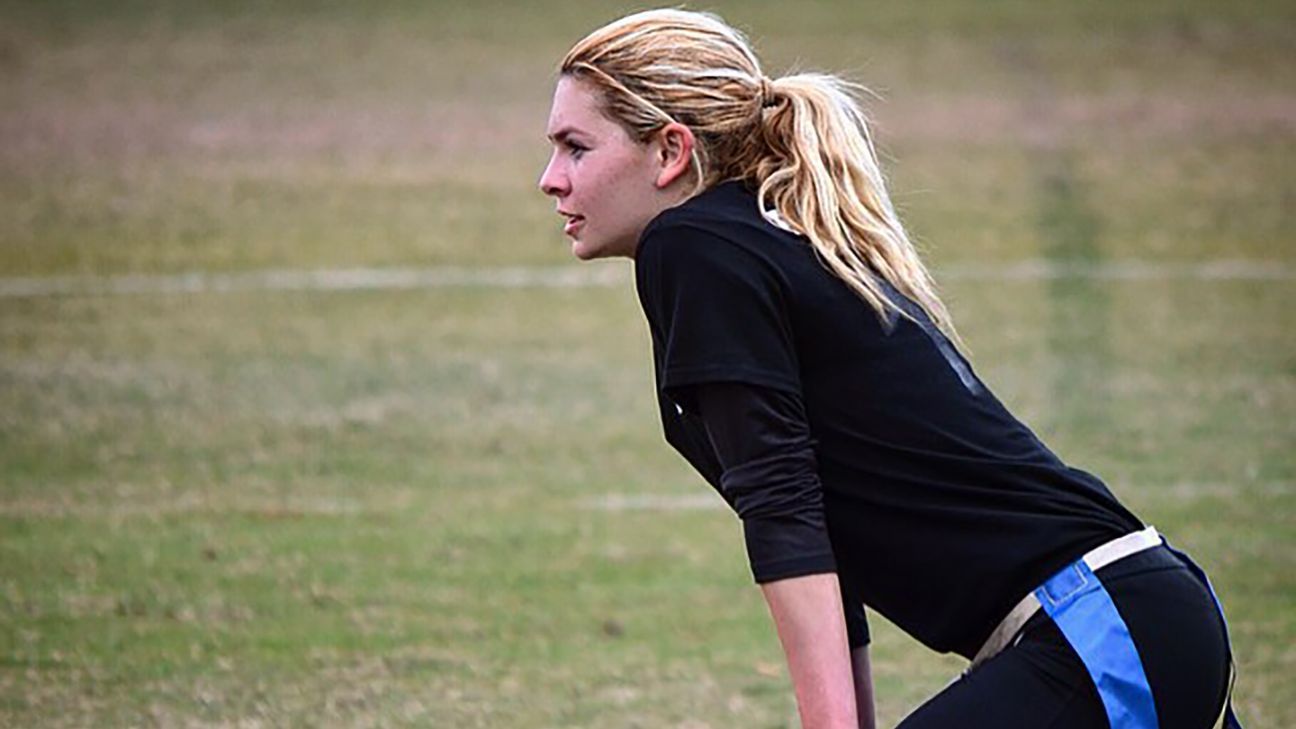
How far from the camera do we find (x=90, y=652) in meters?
6.32

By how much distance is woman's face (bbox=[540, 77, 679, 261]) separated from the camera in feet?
10.6

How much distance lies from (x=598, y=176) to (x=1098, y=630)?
2.98 ft

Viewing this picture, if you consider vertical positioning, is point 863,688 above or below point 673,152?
below

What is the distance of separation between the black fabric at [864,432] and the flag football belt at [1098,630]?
2cm

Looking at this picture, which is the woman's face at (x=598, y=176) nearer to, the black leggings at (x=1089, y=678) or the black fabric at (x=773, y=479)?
the black fabric at (x=773, y=479)

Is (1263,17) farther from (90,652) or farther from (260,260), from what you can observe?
(90,652)

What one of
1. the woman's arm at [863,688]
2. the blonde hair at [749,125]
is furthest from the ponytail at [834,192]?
the woman's arm at [863,688]

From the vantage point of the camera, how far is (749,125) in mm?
3270

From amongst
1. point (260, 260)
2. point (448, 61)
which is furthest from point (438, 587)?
point (448, 61)

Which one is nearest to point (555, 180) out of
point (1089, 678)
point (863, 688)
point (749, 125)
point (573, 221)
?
point (573, 221)

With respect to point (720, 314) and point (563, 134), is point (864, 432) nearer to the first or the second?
point (720, 314)

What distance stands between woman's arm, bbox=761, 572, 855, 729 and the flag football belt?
250 mm

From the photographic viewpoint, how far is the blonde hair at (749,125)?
10.5 feet

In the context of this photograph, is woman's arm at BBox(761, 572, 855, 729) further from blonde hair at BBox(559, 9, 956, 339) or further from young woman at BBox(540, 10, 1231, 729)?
blonde hair at BBox(559, 9, 956, 339)
